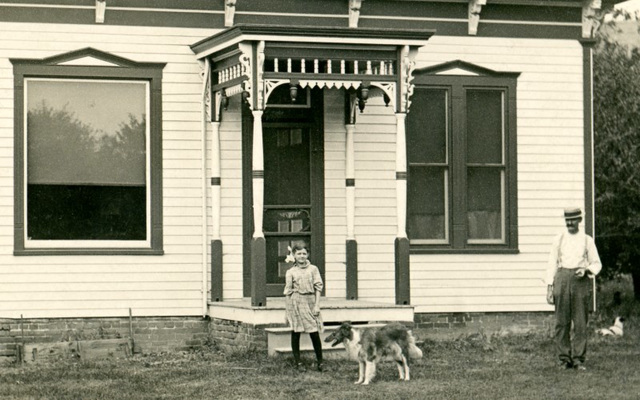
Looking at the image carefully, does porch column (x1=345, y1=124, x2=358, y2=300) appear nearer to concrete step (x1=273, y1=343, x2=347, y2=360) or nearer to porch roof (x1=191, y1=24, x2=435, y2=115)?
porch roof (x1=191, y1=24, x2=435, y2=115)

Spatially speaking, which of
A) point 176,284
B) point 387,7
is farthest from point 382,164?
point 176,284

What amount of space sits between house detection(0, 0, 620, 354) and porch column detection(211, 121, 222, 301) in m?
0.03

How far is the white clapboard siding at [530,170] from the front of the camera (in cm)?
1762

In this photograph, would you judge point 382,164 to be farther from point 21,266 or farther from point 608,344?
point 21,266

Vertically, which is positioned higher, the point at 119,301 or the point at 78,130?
the point at 78,130

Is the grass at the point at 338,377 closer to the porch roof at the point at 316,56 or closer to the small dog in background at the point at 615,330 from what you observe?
the small dog in background at the point at 615,330

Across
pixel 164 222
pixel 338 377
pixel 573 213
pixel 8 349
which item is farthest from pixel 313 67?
pixel 8 349

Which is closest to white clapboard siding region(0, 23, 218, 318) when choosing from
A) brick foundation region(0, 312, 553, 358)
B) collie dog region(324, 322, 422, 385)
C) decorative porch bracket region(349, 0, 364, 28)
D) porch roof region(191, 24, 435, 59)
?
brick foundation region(0, 312, 553, 358)

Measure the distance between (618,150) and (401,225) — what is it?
8.14 meters

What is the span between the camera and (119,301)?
16516 millimetres

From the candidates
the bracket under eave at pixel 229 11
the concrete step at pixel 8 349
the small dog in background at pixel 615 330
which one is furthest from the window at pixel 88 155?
the small dog in background at pixel 615 330

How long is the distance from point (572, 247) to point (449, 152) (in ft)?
11.7

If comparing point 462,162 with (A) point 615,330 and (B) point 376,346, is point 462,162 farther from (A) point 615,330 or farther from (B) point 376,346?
(B) point 376,346

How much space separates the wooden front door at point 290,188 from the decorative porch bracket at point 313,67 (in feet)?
3.59
